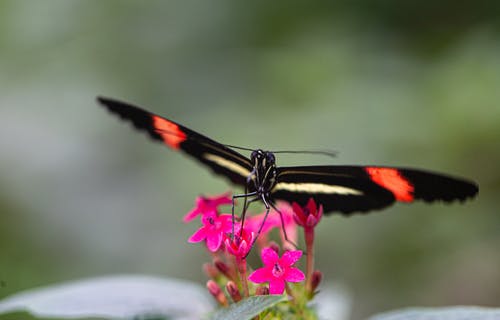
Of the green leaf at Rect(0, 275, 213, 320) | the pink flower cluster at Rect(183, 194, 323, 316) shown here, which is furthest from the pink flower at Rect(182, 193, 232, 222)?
the green leaf at Rect(0, 275, 213, 320)

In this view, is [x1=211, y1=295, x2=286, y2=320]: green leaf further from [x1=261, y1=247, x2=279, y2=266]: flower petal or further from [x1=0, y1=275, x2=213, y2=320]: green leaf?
[x1=0, y1=275, x2=213, y2=320]: green leaf

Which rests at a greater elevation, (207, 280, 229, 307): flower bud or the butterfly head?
the butterfly head

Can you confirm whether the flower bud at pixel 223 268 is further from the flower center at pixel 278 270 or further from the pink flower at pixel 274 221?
the flower center at pixel 278 270

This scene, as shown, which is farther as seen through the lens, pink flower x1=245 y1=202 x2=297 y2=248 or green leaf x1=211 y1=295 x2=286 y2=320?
pink flower x1=245 y1=202 x2=297 y2=248

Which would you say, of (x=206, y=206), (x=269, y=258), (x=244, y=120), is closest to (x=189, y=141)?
(x=206, y=206)

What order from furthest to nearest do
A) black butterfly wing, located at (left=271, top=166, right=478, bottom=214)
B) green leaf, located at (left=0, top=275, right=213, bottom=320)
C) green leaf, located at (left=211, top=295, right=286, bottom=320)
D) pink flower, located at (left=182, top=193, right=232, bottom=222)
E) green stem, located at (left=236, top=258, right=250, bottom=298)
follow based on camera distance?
1. green leaf, located at (left=0, top=275, right=213, bottom=320)
2. pink flower, located at (left=182, top=193, right=232, bottom=222)
3. green stem, located at (left=236, top=258, right=250, bottom=298)
4. black butterfly wing, located at (left=271, top=166, right=478, bottom=214)
5. green leaf, located at (left=211, top=295, right=286, bottom=320)

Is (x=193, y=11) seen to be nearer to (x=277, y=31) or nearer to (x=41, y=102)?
(x=277, y=31)

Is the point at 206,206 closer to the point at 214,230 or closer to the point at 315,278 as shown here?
the point at 214,230
